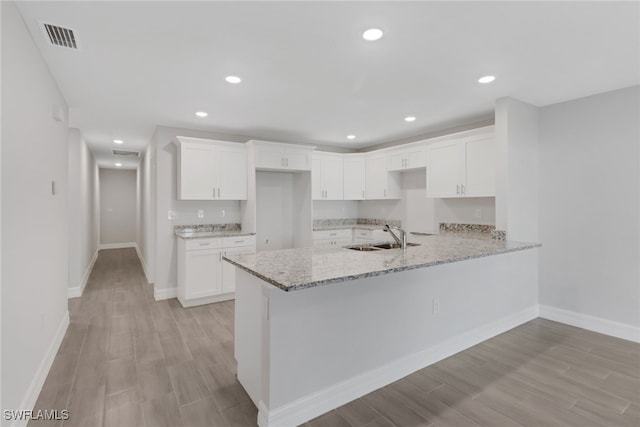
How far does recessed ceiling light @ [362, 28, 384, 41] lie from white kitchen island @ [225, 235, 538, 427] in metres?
1.57

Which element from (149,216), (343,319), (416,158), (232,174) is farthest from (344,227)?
(343,319)

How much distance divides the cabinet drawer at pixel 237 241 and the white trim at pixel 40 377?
1.92 meters

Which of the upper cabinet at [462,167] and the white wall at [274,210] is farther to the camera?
the white wall at [274,210]

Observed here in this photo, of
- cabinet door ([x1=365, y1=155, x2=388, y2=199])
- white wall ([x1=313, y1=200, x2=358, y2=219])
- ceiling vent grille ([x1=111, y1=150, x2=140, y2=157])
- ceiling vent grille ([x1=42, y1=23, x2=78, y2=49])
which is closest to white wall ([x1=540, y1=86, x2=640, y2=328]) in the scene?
cabinet door ([x1=365, y1=155, x2=388, y2=199])

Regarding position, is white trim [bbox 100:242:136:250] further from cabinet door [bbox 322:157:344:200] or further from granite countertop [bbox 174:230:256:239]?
cabinet door [bbox 322:157:344:200]

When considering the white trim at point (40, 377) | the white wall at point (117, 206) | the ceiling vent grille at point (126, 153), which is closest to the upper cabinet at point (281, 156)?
the white trim at point (40, 377)

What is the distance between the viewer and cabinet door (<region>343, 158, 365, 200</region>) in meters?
5.83

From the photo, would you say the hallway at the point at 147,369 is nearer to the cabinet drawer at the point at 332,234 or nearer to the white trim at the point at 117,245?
the cabinet drawer at the point at 332,234

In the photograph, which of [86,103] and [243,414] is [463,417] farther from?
[86,103]

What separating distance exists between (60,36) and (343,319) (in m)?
2.75

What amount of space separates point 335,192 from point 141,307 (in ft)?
11.4

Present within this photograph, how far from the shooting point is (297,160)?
5.18 metres

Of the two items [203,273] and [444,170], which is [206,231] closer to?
[203,273]

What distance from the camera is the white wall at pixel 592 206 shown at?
3.19 metres
